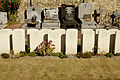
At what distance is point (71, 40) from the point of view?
809cm

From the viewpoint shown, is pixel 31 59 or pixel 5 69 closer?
pixel 5 69

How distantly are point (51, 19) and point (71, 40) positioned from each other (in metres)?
6.35

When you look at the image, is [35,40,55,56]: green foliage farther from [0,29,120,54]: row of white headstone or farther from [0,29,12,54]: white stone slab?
[0,29,12,54]: white stone slab

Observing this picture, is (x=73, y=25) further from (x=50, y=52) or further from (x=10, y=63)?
(x=10, y=63)

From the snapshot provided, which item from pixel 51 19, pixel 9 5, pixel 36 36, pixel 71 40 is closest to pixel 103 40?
pixel 71 40

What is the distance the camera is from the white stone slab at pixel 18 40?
26.0 feet

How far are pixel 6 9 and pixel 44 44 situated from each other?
8.81m

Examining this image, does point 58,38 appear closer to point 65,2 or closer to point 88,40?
point 88,40

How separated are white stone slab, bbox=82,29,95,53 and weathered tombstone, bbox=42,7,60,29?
17.7 ft

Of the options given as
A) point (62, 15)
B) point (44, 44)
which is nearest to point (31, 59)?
point (44, 44)

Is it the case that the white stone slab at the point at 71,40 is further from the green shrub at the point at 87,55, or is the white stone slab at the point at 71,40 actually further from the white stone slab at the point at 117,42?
the white stone slab at the point at 117,42

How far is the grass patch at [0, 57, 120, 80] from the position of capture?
600cm

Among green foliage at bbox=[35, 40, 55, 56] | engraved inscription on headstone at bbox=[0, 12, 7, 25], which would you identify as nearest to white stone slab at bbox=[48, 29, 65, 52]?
green foliage at bbox=[35, 40, 55, 56]

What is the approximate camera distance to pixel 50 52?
8.09m
